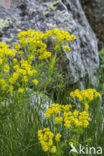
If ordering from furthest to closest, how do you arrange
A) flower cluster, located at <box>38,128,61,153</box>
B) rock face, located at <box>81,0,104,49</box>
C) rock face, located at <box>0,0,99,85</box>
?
rock face, located at <box>81,0,104,49</box> → rock face, located at <box>0,0,99,85</box> → flower cluster, located at <box>38,128,61,153</box>

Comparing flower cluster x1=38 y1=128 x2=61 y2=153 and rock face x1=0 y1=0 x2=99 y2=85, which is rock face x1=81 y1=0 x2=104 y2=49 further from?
flower cluster x1=38 y1=128 x2=61 y2=153

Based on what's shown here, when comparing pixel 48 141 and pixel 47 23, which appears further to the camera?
pixel 47 23

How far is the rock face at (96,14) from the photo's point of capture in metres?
5.20

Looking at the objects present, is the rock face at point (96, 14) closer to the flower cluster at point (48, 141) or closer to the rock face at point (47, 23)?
the rock face at point (47, 23)

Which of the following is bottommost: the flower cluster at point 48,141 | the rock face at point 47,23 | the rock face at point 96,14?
the flower cluster at point 48,141

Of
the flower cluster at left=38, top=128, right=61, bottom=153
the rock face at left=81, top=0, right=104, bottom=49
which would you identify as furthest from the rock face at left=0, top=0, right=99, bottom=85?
the flower cluster at left=38, top=128, right=61, bottom=153

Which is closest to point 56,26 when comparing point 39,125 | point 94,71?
point 94,71

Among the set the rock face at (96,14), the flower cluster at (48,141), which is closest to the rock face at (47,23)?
the rock face at (96,14)

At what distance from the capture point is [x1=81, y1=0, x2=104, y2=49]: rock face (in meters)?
5.20

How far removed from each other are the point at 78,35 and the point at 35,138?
2.29 metres

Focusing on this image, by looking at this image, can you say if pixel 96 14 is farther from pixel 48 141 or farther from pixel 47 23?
pixel 48 141

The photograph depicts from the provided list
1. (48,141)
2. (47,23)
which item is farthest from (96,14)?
(48,141)

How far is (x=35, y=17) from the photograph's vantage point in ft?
11.6

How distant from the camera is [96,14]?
532 cm
